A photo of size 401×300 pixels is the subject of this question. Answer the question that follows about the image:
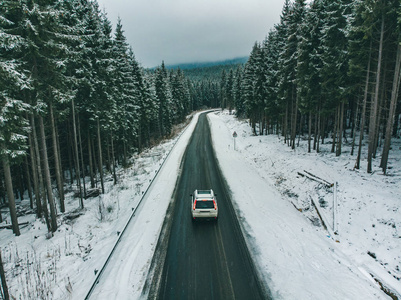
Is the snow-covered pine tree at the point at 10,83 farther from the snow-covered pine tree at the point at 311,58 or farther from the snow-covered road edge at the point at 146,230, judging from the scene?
the snow-covered pine tree at the point at 311,58

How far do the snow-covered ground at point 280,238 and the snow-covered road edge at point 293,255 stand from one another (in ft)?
0.13

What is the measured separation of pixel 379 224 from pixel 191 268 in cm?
957

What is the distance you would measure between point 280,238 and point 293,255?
1398 mm

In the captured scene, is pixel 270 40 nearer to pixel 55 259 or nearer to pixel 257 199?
pixel 257 199

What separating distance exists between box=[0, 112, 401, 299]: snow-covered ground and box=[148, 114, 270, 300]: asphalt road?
21.8 inches

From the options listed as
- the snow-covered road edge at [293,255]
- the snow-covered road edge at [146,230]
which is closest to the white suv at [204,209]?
the snow-covered road edge at [293,255]

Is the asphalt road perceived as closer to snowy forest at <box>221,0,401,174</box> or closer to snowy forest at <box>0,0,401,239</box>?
snowy forest at <box>0,0,401,239</box>

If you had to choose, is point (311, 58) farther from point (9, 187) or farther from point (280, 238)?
point (9, 187)

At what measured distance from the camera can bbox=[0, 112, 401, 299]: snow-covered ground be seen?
909 cm

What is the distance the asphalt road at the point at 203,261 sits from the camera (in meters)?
8.71

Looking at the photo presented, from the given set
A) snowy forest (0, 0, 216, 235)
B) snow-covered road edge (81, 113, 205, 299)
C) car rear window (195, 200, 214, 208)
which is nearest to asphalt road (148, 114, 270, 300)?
snow-covered road edge (81, 113, 205, 299)

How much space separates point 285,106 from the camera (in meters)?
30.7

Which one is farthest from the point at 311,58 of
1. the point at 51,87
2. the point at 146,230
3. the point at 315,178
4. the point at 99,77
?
the point at 51,87

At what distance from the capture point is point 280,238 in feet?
39.4
